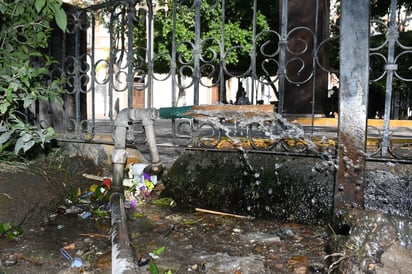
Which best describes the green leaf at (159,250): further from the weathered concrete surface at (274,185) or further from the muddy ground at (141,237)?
the weathered concrete surface at (274,185)

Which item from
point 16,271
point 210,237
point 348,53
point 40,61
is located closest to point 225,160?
point 210,237

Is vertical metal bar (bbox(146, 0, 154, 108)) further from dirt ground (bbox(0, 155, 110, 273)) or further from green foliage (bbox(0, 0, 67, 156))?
dirt ground (bbox(0, 155, 110, 273))

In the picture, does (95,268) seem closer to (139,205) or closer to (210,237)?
(210,237)

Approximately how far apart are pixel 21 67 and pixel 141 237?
1.53 metres

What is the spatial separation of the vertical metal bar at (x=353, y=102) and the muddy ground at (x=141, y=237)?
1.36 ft

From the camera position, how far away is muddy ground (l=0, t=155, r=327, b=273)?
6.70 ft

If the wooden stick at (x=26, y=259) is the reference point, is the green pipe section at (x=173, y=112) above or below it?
above

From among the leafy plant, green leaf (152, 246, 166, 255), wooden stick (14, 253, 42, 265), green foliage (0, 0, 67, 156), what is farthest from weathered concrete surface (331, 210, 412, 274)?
the leafy plant

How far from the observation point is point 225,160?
314 cm

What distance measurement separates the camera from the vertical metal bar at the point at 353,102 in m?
2.33

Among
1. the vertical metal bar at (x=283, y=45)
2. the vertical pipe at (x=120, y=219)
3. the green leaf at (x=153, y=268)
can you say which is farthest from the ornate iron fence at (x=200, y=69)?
the green leaf at (x=153, y=268)

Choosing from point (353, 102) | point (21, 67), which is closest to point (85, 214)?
point (21, 67)

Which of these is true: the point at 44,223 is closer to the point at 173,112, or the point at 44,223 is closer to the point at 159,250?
the point at 159,250

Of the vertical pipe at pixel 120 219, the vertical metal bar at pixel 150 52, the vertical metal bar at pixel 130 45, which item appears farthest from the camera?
the vertical metal bar at pixel 130 45
